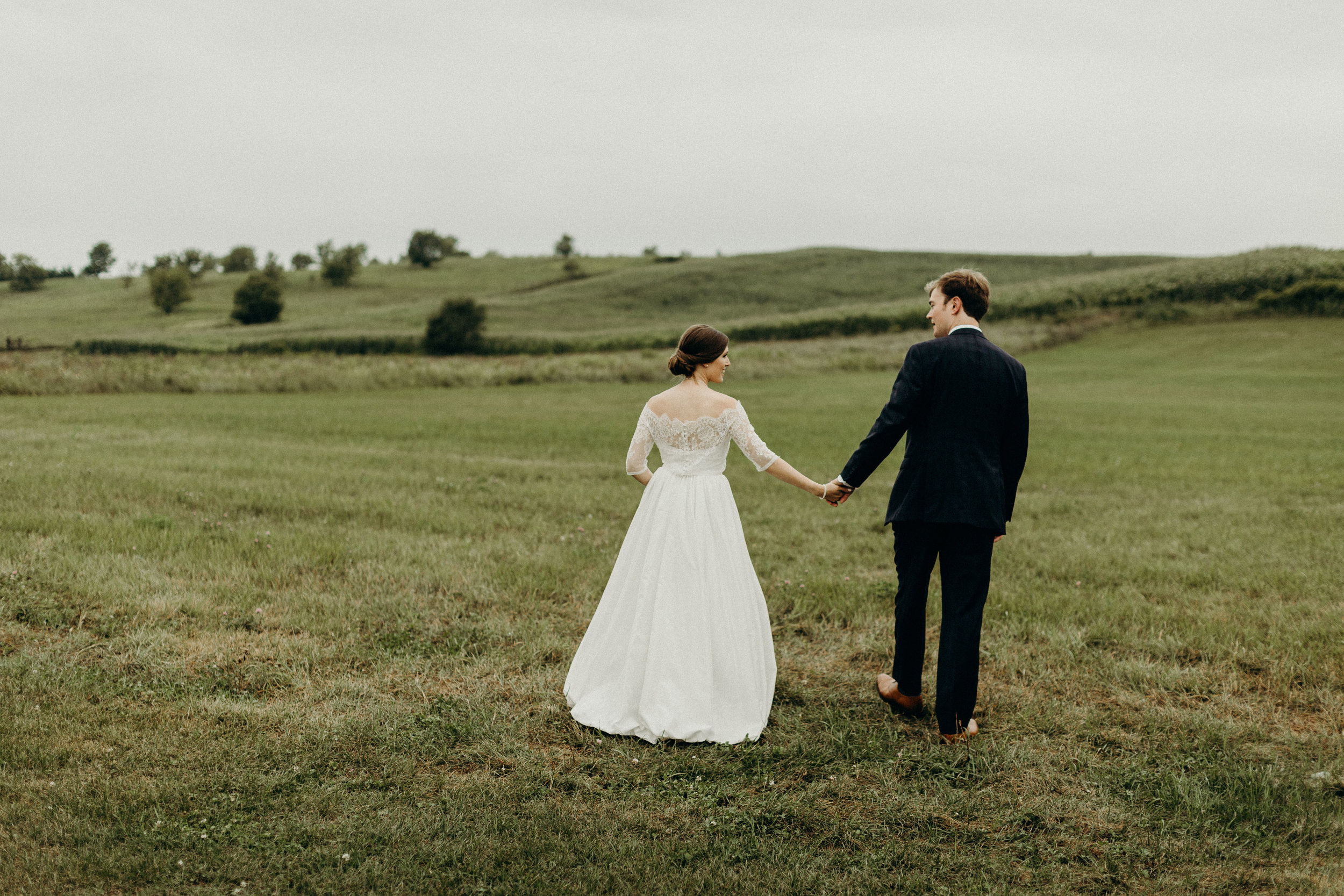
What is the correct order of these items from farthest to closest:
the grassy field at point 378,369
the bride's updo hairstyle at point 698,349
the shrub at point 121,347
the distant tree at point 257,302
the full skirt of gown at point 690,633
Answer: the distant tree at point 257,302 → the shrub at point 121,347 → the grassy field at point 378,369 → the bride's updo hairstyle at point 698,349 → the full skirt of gown at point 690,633

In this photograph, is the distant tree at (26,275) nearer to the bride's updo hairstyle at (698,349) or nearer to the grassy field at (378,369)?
the grassy field at (378,369)

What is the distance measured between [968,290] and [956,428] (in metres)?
0.95

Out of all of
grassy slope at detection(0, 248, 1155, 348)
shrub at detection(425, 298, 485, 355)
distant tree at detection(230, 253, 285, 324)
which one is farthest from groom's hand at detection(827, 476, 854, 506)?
distant tree at detection(230, 253, 285, 324)

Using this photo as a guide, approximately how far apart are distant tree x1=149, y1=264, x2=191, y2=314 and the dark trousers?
8883cm

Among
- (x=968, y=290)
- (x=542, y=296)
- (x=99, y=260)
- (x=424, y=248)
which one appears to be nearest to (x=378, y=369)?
(x=968, y=290)

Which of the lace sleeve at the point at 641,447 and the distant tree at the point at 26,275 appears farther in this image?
the distant tree at the point at 26,275

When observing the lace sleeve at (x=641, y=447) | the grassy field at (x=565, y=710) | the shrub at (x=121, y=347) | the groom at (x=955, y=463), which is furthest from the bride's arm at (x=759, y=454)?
the shrub at (x=121, y=347)

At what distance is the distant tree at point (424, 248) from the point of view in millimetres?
113000

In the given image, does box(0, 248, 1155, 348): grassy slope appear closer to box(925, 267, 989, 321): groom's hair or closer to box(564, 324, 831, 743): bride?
box(564, 324, 831, 743): bride

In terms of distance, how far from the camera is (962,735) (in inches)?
225

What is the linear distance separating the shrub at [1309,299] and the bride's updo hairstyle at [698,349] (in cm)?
6129

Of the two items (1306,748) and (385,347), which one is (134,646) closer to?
(1306,748)

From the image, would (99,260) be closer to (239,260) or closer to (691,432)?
(239,260)

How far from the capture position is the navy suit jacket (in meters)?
5.51
